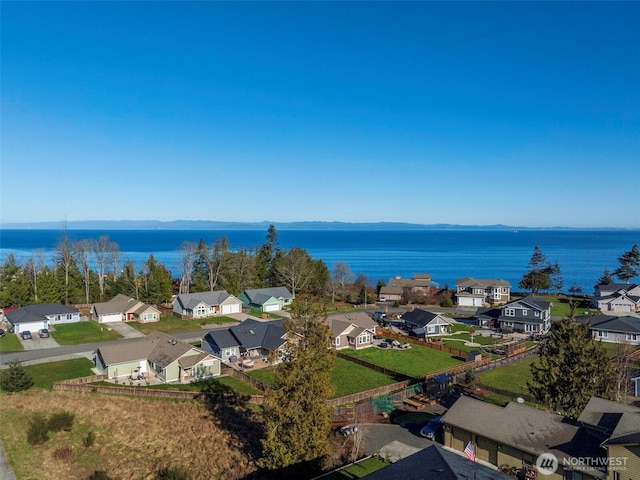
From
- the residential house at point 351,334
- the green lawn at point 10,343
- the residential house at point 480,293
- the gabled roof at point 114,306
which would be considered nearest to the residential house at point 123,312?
the gabled roof at point 114,306

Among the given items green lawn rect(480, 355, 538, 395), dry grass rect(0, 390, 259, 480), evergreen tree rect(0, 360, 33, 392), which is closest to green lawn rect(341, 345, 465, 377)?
green lawn rect(480, 355, 538, 395)

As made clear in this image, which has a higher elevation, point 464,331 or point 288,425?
point 288,425

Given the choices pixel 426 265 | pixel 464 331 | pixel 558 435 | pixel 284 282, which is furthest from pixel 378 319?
pixel 426 265

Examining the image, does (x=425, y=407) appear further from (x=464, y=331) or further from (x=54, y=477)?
(x=464, y=331)

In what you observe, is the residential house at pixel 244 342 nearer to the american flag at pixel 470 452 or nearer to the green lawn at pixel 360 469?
the green lawn at pixel 360 469

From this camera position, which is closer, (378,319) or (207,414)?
(207,414)

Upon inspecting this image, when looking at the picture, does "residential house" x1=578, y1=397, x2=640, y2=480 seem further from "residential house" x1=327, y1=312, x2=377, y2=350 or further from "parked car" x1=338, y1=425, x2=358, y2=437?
"residential house" x1=327, y1=312, x2=377, y2=350
